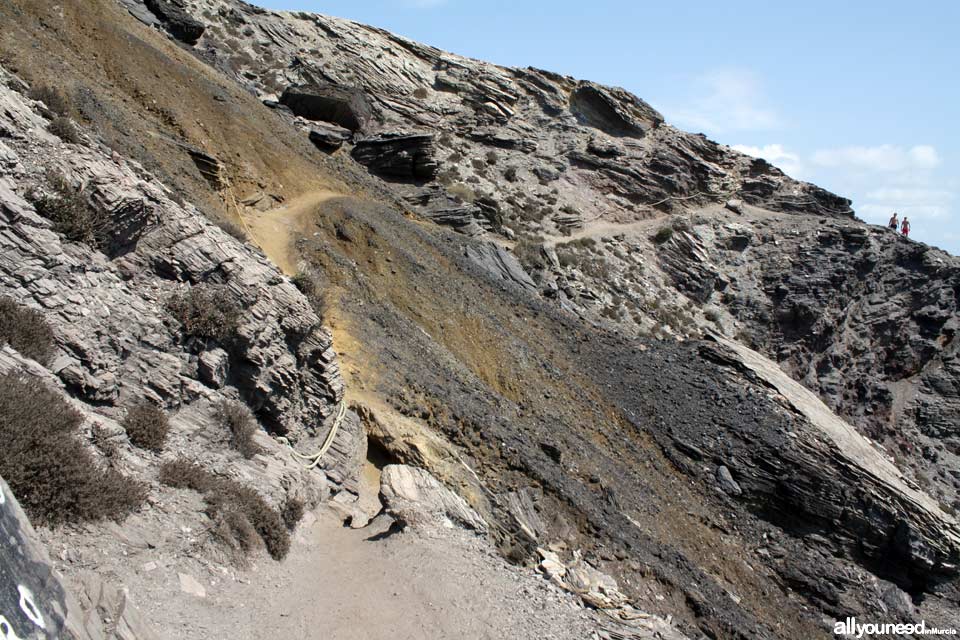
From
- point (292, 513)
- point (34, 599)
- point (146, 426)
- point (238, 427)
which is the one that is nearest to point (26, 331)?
point (146, 426)

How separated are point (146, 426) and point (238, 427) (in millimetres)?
1354

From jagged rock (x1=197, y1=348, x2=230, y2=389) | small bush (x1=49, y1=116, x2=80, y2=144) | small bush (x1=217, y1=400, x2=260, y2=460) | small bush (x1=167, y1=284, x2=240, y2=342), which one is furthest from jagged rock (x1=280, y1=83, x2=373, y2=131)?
small bush (x1=217, y1=400, x2=260, y2=460)

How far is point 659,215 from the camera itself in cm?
4006

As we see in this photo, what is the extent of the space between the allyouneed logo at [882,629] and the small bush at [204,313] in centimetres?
1438

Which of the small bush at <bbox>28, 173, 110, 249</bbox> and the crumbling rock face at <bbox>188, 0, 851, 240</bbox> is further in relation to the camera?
the crumbling rock face at <bbox>188, 0, 851, 240</bbox>

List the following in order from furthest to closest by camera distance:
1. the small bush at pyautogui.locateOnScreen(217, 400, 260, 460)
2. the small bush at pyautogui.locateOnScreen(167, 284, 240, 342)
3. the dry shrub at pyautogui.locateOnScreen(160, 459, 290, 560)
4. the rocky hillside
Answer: the small bush at pyautogui.locateOnScreen(167, 284, 240, 342) < the small bush at pyautogui.locateOnScreen(217, 400, 260, 460) < the rocky hillside < the dry shrub at pyautogui.locateOnScreen(160, 459, 290, 560)

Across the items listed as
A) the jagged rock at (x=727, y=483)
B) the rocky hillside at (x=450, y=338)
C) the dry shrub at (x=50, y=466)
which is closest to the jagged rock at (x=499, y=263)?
the rocky hillside at (x=450, y=338)

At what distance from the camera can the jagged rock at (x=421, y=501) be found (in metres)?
8.76

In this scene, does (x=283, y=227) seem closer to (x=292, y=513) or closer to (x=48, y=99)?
(x=48, y=99)

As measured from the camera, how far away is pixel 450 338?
16.6 m

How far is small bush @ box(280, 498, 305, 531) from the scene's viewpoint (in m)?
7.53

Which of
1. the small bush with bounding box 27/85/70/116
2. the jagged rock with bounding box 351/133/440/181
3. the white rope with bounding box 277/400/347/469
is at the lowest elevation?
the white rope with bounding box 277/400/347/469

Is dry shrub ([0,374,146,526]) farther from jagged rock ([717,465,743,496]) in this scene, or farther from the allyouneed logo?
the allyouneed logo

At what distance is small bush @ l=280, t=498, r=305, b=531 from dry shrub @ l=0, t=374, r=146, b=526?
6.52ft
